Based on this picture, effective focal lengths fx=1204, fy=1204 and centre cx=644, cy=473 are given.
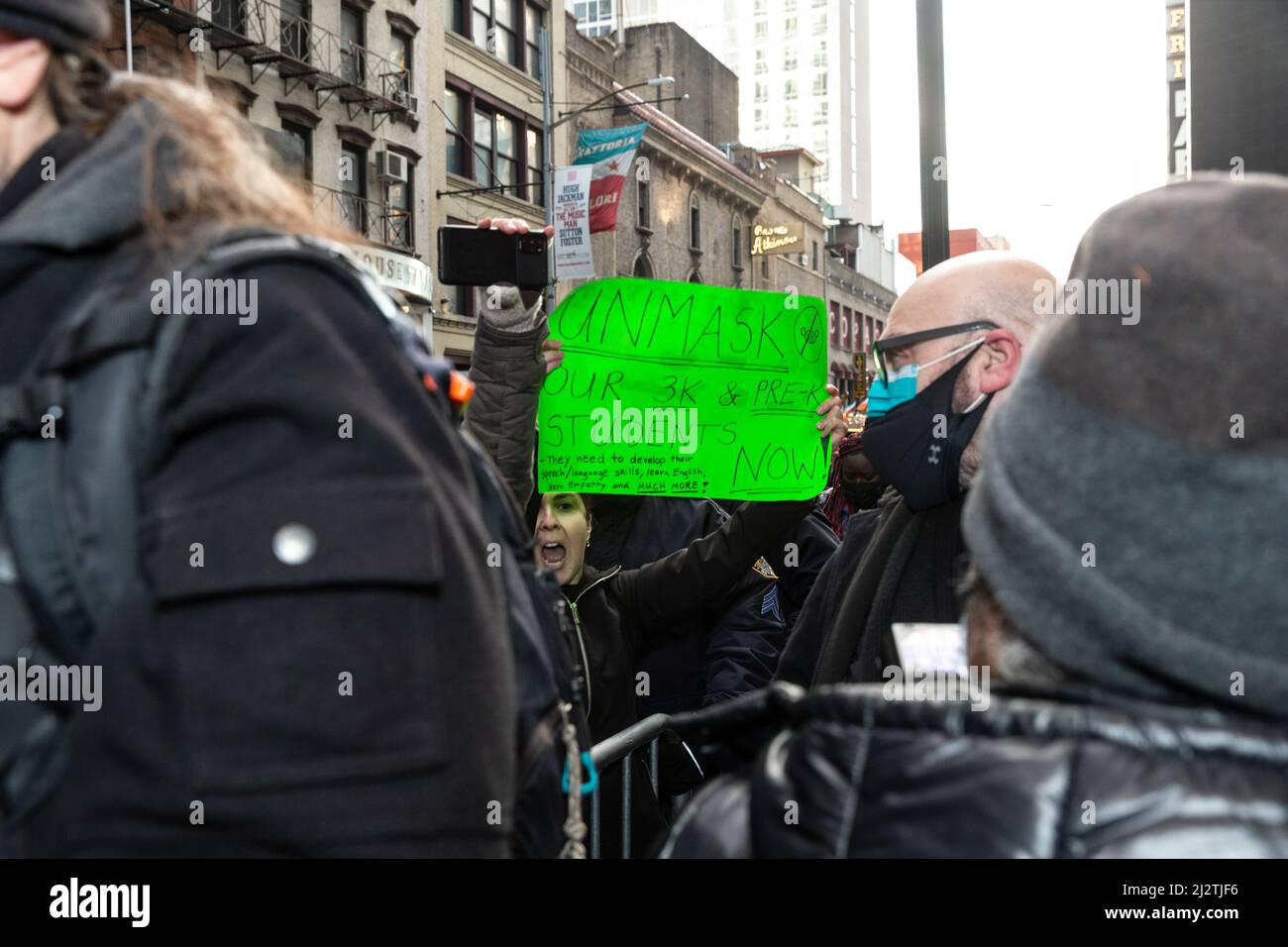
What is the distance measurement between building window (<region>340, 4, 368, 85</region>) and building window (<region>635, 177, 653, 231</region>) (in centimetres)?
1300

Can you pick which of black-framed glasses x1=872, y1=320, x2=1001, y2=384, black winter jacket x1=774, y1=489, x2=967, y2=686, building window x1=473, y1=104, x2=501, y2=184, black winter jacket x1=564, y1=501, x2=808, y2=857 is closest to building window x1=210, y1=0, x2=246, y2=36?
building window x1=473, y1=104, x2=501, y2=184

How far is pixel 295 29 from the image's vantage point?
22.3 metres

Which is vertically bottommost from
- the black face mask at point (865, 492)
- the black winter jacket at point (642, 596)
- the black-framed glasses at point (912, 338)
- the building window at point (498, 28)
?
the black winter jacket at point (642, 596)

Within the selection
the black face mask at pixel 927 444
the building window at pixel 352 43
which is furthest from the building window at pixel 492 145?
the black face mask at pixel 927 444

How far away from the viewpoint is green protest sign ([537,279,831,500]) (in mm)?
4152

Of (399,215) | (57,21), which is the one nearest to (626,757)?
(57,21)

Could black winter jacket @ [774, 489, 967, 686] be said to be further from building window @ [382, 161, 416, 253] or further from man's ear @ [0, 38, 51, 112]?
building window @ [382, 161, 416, 253]

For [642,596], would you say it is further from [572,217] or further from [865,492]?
[572,217]

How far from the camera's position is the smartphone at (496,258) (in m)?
3.19

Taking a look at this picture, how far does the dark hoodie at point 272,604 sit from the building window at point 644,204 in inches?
1417

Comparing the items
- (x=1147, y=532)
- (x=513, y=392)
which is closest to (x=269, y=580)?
(x=1147, y=532)

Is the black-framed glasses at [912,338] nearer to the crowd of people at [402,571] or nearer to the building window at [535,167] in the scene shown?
the crowd of people at [402,571]

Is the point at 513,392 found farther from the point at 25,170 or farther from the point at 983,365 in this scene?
the point at 25,170
